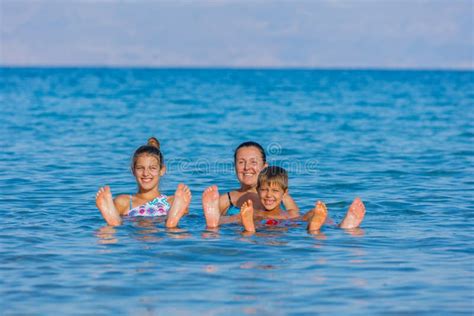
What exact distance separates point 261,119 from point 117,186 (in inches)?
718

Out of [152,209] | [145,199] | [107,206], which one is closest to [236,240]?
[107,206]

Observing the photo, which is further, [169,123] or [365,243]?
[169,123]

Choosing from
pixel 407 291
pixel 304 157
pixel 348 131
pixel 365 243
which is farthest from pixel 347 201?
pixel 348 131

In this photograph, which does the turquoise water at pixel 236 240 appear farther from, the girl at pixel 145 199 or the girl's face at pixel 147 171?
the girl's face at pixel 147 171

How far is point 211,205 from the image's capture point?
9602 mm

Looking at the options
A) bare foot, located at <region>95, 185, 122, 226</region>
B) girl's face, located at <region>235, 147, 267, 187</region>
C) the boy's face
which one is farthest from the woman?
bare foot, located at <region>95, 185, 122, 226</region>

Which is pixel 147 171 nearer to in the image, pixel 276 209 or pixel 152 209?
pixel 152 209

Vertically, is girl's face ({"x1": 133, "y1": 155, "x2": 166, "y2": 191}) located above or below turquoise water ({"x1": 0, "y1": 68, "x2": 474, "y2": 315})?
above

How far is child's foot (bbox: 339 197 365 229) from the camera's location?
31.2ft

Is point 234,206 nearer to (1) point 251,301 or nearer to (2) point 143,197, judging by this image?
(2) point 143,197

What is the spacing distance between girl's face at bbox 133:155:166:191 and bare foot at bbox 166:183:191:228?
0.74m

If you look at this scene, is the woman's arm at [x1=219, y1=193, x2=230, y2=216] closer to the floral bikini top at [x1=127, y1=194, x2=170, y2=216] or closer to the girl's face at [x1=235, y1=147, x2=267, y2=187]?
the girl's face at [x1=235, y1=147, x2=267, y2=187]

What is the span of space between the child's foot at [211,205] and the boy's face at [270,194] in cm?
50

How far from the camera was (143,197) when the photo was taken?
10484mm
